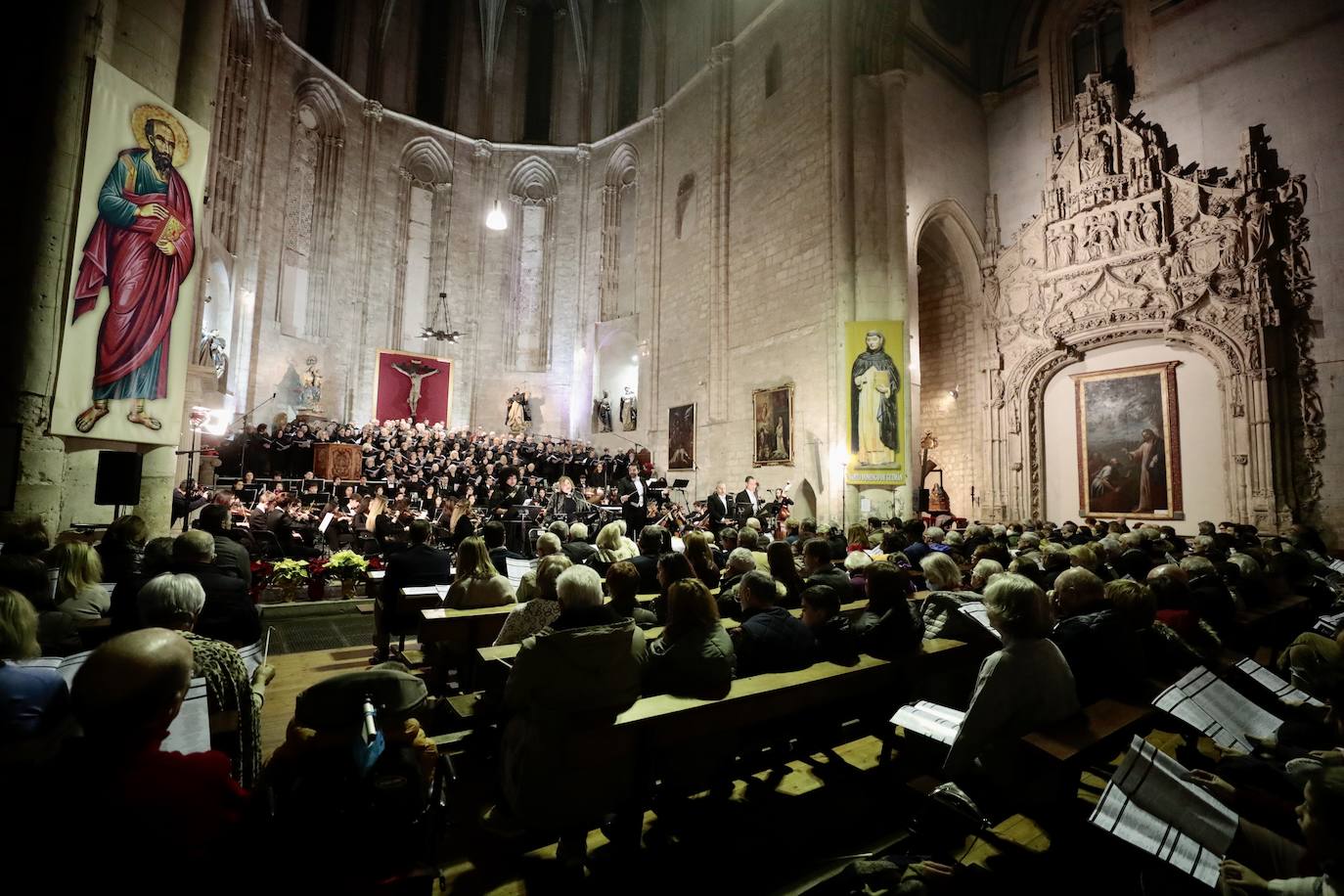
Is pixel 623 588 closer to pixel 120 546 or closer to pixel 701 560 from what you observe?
pixel 701 560

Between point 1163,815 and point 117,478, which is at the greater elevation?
point 117,478

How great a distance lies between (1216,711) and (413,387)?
18990 millimetres

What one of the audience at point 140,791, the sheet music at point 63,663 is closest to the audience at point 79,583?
the sheet music at point 63,663

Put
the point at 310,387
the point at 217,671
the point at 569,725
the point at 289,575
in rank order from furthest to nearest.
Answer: the point at 310,387
the point at 289,575
the point at 217,671
the point at 569,725

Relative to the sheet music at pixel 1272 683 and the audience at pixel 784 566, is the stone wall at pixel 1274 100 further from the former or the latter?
the audience at pixel 784 566

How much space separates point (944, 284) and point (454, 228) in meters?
14.9

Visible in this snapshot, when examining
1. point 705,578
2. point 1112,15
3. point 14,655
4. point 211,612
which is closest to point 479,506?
point 705,578

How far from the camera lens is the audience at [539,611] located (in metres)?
3.32

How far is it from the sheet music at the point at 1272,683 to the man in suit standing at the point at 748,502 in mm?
9019

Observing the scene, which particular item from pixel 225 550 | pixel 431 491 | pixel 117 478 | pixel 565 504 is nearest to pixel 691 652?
pixel 225 550

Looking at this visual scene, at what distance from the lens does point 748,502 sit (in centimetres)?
1215

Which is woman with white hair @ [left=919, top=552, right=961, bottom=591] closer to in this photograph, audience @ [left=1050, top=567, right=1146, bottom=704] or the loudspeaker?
audience @ [left=1050, top=567, right=1146, bottom=704]

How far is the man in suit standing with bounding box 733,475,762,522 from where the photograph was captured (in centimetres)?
1199

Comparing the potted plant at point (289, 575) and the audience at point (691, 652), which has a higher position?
the audience at point (691, 652)
